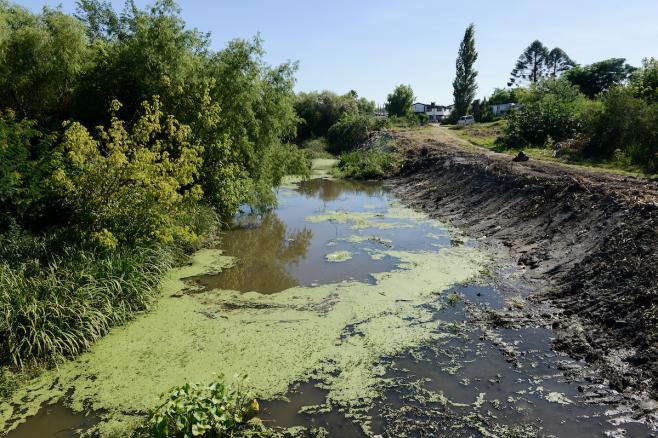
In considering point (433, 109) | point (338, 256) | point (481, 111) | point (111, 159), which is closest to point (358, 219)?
point (338, 256)

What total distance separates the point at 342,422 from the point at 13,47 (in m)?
15.5

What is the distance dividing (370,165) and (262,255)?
56.7 ft

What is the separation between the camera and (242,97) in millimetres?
14508

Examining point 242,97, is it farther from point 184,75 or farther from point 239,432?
point 239,432

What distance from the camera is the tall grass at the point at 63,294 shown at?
703cm

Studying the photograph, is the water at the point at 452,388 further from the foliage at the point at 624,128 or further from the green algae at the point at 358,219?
the foliage at the point at 624,128

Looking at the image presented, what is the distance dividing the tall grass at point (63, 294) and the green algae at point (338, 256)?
4571 mm

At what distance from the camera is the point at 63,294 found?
7797 millimetres

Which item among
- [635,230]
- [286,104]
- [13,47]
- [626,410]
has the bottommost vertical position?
[626,410]

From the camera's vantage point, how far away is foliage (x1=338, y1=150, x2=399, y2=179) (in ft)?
96.1

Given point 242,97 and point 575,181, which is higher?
point 242,97

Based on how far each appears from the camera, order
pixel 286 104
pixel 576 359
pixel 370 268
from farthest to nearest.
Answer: pixel 286 104, pixel 370 268, pixel 576 359

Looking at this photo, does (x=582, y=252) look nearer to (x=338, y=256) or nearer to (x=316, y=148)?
(x=338, y=256)

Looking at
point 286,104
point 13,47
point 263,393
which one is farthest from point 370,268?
point 13,47
